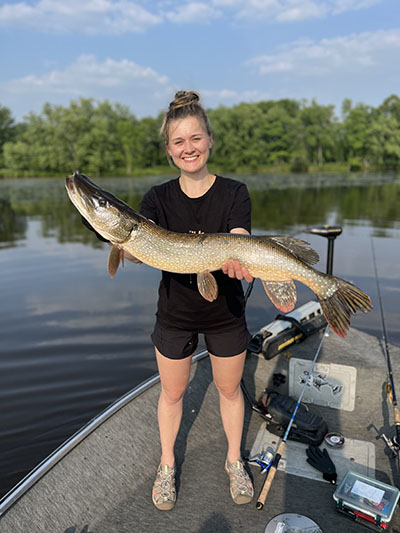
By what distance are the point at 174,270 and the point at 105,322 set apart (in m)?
5.34

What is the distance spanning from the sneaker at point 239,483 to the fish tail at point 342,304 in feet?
4.19

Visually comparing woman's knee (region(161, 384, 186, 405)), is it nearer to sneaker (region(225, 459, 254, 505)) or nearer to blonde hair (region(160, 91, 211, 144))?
sneaker (region(225, 459, 254, 505))

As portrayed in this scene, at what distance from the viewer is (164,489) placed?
2688 millimetres

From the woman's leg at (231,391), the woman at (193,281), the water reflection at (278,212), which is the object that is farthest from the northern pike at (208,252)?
the water reflection at (278,212)

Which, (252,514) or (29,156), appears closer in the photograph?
(252,514)

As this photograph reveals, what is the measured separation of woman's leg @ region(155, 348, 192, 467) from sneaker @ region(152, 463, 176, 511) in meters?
0.05

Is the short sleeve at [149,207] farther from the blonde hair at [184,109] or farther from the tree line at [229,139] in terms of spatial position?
the tree line at [229,139]

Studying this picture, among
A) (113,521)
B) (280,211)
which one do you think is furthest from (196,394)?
(280,211)

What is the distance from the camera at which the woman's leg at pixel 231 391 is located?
2.60 meters

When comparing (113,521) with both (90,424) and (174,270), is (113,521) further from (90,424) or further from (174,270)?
(174,270)

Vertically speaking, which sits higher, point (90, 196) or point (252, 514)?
point (90, 196)

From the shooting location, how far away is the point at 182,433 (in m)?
3.36

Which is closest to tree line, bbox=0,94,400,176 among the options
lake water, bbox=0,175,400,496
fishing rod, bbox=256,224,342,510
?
lake water, bbox=0,175,400,496

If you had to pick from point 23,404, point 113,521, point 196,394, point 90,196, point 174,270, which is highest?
point 90,196
